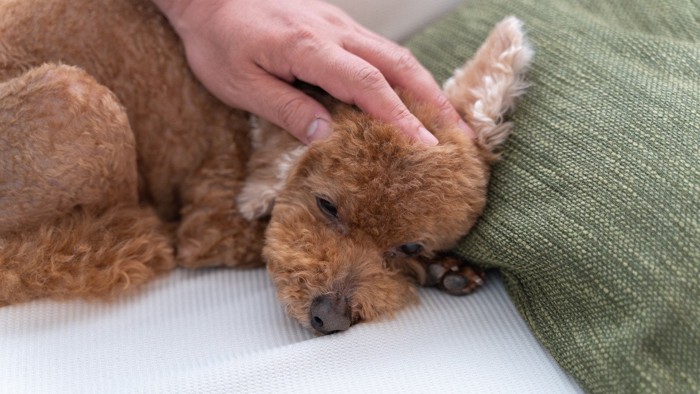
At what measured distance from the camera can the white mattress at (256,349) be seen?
0.98m

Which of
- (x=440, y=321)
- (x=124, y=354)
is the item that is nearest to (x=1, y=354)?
(x=124, y=354)

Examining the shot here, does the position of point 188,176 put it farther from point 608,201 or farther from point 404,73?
point 608,201

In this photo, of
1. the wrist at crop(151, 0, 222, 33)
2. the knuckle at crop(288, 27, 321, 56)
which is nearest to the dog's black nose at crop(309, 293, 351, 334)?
the knuckle at crop(288, 27, 321, 56)

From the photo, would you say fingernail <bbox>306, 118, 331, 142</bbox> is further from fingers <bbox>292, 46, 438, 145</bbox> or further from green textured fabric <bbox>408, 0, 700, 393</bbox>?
green textured fabric <bbox>408, 0, 700, 393</bbox>

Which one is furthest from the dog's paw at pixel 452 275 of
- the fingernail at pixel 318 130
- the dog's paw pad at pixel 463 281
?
the fingernail at pixel 318 130

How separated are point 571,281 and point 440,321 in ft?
0.82

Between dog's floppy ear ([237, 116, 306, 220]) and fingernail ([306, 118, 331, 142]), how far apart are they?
29mm

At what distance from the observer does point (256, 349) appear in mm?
1069

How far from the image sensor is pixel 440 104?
1.14 metres

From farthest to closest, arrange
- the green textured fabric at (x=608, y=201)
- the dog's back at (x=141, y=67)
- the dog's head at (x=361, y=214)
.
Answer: the dog's back at (x=141, y=67) < the dog's head at (x=361, y=214) < the green textured fabric at (x=608, y=201)

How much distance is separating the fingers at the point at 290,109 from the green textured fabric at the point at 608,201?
0.35 meters

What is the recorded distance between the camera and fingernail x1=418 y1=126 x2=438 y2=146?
1.06m

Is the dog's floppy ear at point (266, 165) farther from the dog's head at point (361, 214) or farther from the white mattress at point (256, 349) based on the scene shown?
the white mattress at point (256, 349)

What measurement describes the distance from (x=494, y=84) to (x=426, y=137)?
0.19 meters
